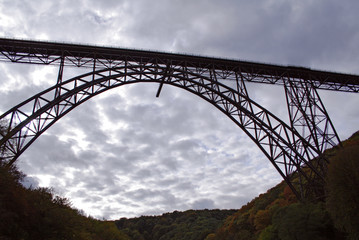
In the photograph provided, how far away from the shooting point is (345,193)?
690 inches

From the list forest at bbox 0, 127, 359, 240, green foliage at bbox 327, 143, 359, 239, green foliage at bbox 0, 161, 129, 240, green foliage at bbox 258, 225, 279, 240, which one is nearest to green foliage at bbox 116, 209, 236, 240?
green foliage at bbox 258, 225, 279, 240

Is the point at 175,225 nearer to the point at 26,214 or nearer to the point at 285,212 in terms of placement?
the point at 285,212

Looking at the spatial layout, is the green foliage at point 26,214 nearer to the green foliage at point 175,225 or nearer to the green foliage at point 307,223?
the green foliage at point 307,223

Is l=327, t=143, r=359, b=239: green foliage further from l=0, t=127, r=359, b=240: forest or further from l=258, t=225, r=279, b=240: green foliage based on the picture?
l=258, t=225, r=279, b=240: green foliage

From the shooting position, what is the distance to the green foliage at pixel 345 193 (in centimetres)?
1723

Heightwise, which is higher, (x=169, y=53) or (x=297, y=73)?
(x=169, y=53)

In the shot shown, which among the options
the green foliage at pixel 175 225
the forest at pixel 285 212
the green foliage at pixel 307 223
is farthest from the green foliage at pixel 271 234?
the green foliage at pixel 175 225

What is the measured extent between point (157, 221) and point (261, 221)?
94.5 metres

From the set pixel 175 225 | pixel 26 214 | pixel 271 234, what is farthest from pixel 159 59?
pixel 175 225

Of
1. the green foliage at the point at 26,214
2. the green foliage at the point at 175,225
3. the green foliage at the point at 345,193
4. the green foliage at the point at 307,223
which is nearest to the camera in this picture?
the green foliage at the point at 26,214

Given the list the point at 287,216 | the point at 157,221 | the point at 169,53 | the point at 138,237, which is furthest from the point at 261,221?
the point at 157,221

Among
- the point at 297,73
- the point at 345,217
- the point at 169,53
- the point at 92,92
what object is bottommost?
the point at 345,217

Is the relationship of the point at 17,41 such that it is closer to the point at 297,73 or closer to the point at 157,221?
the point at 297,73

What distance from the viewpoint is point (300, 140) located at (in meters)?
19.2
